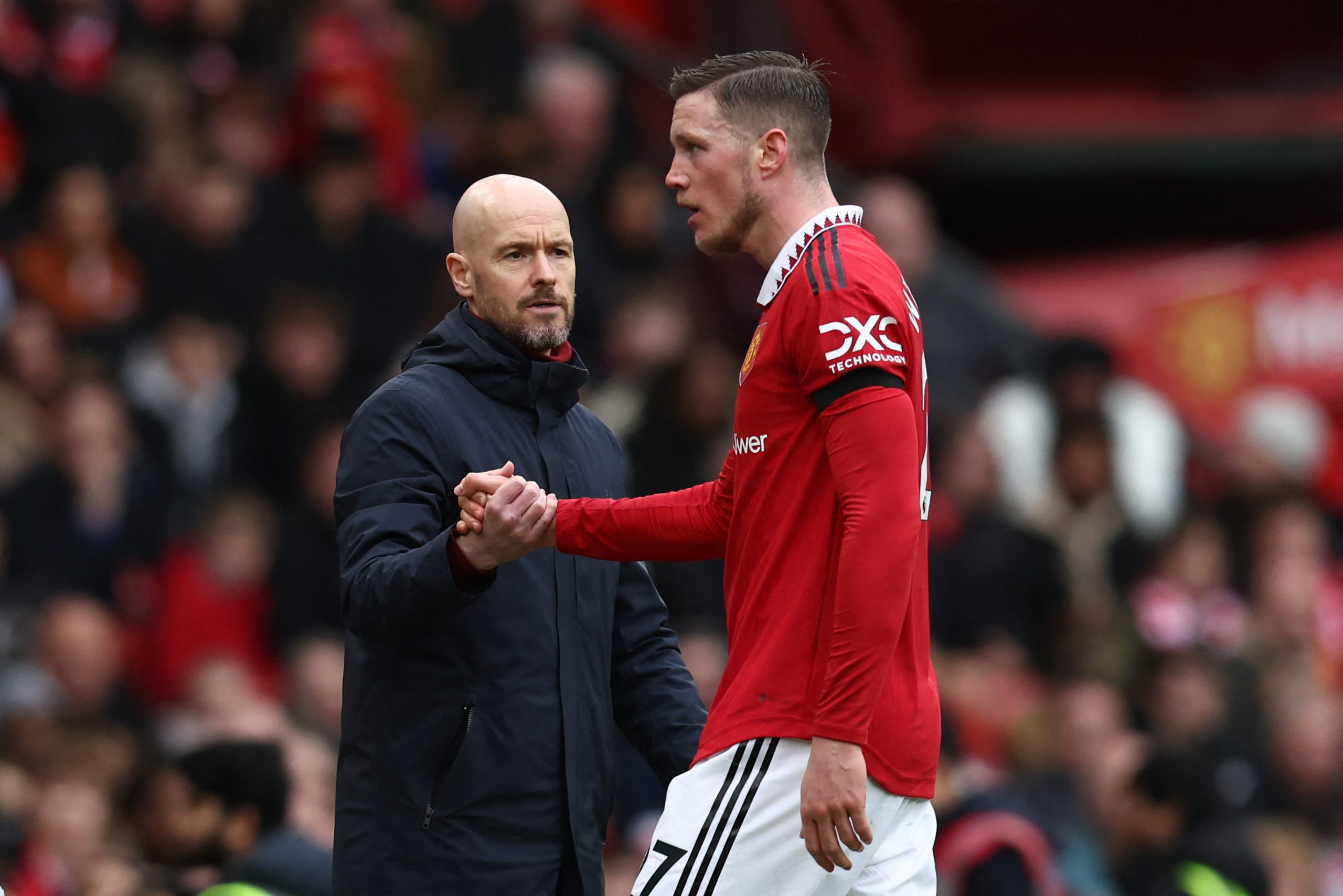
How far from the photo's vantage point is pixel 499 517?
164 inches

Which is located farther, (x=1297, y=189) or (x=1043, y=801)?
(x=1297, y=189)

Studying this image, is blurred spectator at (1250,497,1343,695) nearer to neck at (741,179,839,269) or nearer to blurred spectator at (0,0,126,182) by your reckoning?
blurred spectator at (0,0,126,182)

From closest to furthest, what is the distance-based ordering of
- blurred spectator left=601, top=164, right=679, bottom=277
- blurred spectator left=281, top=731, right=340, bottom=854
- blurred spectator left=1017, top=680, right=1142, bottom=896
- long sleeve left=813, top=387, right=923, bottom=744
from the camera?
long sleeve left=813, top=387, right=923, bottom=744
blurred spectator left=281, top=731, right=340, bottom=854
blurred spectator left=1017, top=680, right=1142, bottom=896
blurred spectator left=601, top=164, right=679, bottom=277

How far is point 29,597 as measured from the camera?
909 centimetres

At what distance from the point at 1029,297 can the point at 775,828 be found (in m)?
11.0

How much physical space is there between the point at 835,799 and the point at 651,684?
1.12 m

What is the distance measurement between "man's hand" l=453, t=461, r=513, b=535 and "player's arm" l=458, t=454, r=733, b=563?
106 mm

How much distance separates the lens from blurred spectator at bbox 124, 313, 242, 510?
1007 cm

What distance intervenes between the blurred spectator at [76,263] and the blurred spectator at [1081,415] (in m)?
4.55

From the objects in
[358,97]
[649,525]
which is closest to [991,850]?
[649,525]

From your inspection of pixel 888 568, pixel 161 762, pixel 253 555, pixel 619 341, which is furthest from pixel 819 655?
pixel 619 341

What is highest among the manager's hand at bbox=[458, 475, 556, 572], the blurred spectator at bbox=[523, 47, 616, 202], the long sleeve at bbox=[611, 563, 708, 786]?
the blurred spectator at bbox=[523, 47, 616, 202]

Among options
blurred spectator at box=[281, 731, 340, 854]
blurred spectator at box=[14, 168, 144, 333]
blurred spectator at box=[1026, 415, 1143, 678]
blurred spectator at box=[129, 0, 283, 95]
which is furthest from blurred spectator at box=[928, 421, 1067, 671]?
blurred spectator at box=[129, 0, 283, 95]

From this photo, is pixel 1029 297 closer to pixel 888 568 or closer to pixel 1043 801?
pixel 1043 801
